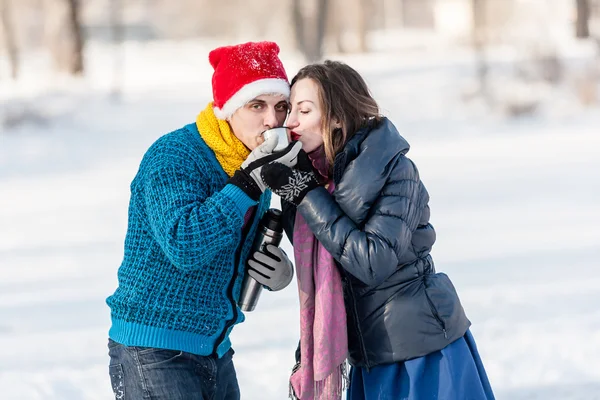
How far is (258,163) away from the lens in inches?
102

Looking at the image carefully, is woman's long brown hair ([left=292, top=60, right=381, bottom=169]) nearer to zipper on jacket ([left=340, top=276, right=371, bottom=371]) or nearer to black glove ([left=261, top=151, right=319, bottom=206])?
black glove ([left=261, top=151, right=319, bottom=206])

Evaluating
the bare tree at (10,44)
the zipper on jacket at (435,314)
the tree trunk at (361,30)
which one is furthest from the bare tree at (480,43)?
the zipper on jacket at (435,314)

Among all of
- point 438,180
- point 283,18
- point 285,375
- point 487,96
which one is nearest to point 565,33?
point 487,96

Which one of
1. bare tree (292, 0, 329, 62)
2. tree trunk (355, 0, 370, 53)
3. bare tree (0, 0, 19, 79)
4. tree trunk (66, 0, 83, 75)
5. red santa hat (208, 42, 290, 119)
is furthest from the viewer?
tree trunk (355, 0, 370, 53)

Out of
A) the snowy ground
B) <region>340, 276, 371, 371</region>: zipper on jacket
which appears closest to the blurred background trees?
the snowy ground

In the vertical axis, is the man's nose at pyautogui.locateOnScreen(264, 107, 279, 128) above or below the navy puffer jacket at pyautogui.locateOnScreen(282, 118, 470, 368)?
above

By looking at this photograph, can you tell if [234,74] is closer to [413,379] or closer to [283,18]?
[413,379]

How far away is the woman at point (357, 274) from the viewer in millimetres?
2598

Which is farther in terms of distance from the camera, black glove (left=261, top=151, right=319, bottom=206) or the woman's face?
the woman's face

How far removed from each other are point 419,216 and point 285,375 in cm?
236

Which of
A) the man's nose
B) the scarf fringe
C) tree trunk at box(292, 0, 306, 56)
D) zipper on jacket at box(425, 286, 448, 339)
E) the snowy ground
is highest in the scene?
tree trunk at box(292, 0, 306, 56)

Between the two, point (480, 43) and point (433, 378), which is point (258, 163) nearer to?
point (433, 378)

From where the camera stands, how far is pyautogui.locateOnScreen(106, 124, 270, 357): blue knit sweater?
251 cm

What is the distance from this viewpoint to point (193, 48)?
32500 millimetres
